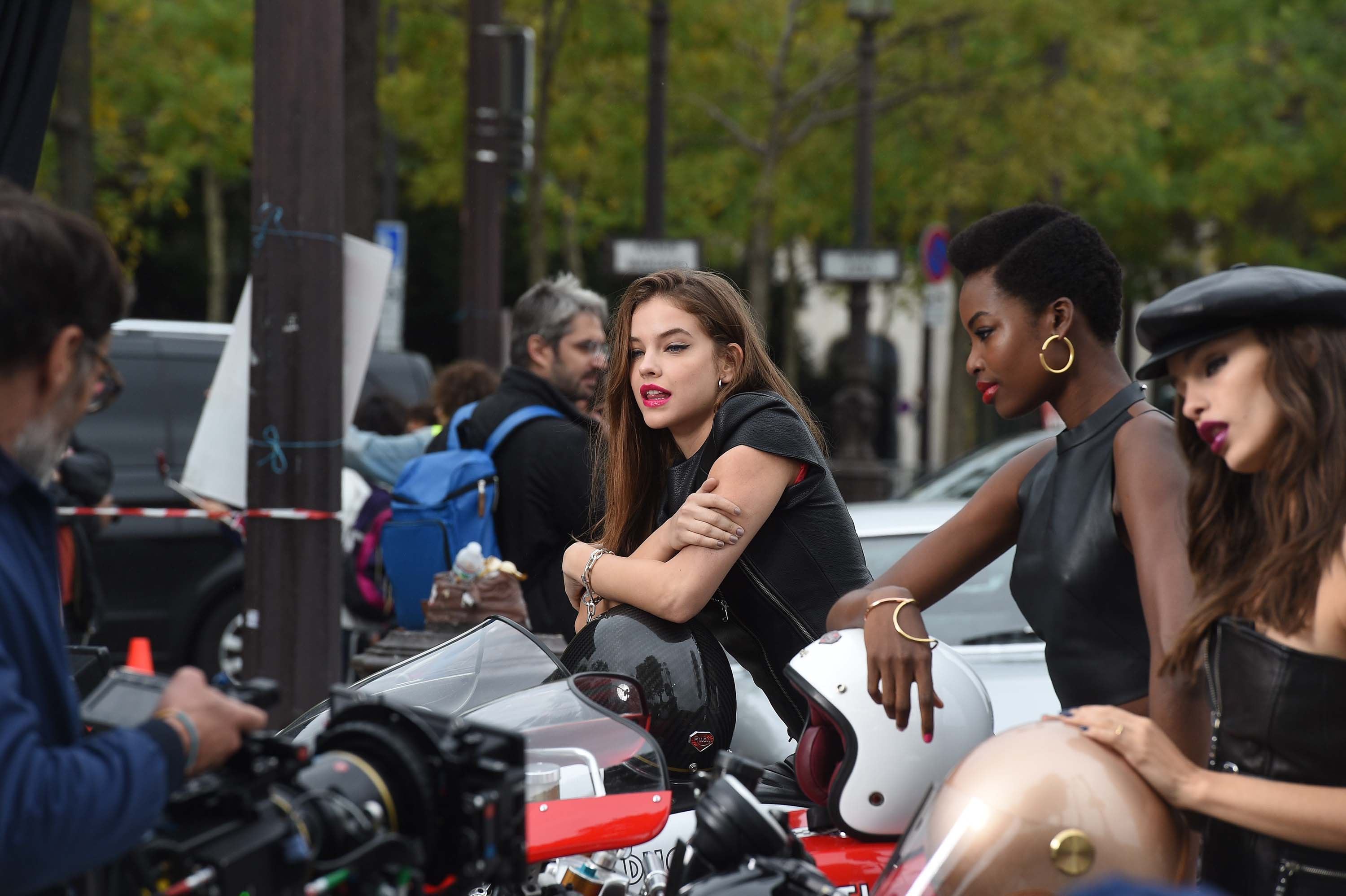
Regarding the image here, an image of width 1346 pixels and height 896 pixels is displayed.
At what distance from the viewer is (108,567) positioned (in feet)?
27.5

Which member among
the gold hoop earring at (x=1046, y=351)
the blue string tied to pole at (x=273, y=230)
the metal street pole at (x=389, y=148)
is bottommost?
the gold hoop earring at (x=1046, y=351)

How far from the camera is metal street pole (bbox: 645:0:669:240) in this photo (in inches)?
538

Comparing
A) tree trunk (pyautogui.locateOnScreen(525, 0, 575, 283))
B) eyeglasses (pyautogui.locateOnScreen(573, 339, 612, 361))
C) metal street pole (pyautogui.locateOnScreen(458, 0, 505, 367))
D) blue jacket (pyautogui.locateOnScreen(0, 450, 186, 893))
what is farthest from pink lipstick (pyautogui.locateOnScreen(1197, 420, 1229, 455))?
tree trunk (pyautogui.locateOnScreen(525, 0, 575, 283))

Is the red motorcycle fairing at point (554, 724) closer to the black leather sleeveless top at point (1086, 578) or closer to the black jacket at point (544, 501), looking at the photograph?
the black leather sleeveless top at point (1086, 578)

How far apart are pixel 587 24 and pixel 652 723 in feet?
47.7

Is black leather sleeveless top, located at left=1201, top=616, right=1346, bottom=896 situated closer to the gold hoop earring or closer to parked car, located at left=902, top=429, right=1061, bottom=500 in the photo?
the gold hoop earring

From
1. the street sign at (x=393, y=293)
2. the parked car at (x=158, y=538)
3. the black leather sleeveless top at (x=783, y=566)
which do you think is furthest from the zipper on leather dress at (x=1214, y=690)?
the street sign at (x=393, y=293)

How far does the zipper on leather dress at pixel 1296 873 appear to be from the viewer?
1.97 meters

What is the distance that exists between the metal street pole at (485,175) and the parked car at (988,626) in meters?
4.68

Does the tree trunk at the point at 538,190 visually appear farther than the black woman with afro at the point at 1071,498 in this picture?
Yes

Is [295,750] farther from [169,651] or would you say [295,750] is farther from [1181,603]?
[169,651]

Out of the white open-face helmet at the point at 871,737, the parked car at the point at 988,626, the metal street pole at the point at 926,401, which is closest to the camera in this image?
the white open-face helmet at the point at 871,737

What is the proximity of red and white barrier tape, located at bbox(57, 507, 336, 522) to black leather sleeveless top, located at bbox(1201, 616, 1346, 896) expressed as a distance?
338 centimetres

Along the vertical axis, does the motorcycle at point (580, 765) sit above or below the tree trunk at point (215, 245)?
below
